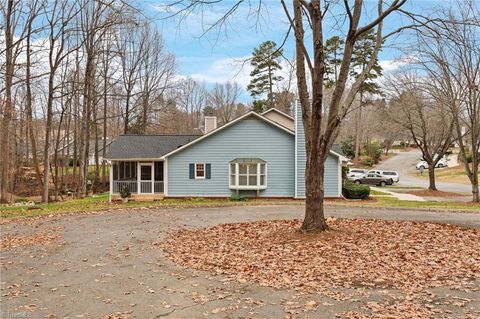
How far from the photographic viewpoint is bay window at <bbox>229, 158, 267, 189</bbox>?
77.2ft

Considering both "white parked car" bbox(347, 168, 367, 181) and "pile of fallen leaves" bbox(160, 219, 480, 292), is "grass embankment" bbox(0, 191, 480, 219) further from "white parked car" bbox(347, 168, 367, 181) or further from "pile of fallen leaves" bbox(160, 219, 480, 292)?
"white parked car" bbox(347, 168, 367, 181)

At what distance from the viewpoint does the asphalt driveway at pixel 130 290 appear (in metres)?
5.36

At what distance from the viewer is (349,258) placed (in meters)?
7.98

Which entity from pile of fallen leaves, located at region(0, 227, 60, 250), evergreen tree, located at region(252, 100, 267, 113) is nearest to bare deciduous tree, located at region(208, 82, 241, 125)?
evergreen tree, located at region(252, 100, 267, 113)

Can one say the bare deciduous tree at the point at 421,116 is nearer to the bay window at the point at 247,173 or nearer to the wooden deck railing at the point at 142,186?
the bay window at the point at 247,173

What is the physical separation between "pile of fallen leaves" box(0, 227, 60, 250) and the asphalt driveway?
0.36 metres

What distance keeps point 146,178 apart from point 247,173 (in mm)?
6303

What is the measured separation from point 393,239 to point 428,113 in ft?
77.4

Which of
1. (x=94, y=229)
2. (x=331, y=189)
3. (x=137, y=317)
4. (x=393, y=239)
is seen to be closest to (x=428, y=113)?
(x=331, y=189)

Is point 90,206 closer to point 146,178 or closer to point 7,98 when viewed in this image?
point 146,178

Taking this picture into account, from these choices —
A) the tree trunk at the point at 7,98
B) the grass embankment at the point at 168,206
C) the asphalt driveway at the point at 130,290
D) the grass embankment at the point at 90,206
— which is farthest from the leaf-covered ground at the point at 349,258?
the tree trunk at the point at 7,98

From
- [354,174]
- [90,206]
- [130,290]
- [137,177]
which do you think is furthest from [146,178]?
[354,174]

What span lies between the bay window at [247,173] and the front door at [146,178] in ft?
16.1

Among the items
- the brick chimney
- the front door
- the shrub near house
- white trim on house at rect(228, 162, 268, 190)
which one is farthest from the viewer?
the brick chimney
